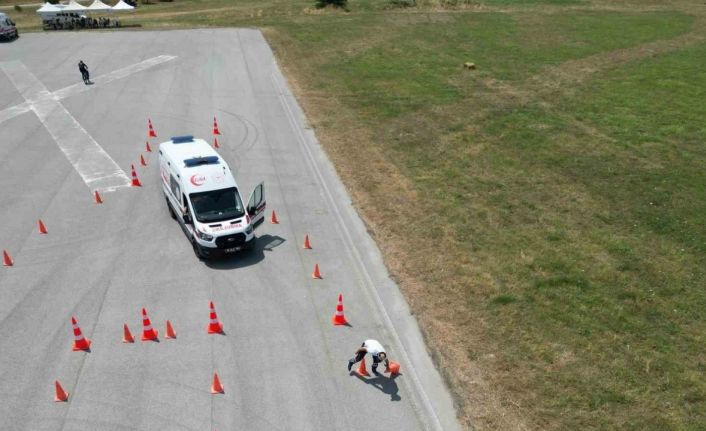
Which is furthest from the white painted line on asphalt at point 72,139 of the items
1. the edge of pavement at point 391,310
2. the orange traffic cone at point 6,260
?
the edge of pavement at point 391,310

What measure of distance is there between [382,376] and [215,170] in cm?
902

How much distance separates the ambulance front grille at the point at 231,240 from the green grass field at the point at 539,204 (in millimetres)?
4685

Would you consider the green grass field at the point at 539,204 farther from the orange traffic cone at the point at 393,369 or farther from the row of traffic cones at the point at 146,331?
the row of traffic cones at the point at 146,331

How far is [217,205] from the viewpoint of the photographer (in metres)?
18.3

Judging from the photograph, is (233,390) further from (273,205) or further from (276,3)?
(276,3)

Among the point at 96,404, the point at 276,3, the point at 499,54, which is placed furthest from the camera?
the point at 276,3

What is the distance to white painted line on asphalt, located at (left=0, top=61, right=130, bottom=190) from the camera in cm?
2397

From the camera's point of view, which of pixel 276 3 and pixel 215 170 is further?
pixel 276 3

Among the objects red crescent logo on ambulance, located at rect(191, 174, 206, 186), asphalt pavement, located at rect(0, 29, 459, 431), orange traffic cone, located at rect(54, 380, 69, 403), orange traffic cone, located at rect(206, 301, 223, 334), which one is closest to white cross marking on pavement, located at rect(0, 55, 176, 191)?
asphalt pavement, located at rect(0, 29, 459, 431)

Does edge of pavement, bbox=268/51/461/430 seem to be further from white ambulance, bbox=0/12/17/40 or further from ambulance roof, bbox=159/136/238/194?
white ambulance, bbox=0/12/17/40

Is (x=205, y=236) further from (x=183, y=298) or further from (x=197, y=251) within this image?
(x=183, y=298)

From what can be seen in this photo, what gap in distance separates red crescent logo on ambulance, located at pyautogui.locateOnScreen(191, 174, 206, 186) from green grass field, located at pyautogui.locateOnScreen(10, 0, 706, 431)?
617cm

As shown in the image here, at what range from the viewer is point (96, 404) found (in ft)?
41.6

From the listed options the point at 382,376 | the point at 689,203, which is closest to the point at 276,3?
the point at 689,203
